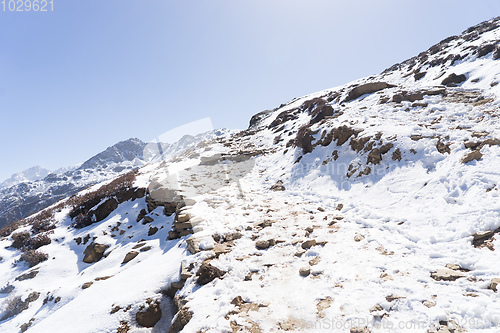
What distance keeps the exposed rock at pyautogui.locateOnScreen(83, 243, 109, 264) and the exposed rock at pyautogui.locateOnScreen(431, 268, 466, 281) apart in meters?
16.8

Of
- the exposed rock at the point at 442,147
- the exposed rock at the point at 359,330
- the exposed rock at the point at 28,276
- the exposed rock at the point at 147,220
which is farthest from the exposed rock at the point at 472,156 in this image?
the exposed rock at the point at 28,276

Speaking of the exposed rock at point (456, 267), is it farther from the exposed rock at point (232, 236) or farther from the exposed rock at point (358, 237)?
the exposed rock at point (232, 236)

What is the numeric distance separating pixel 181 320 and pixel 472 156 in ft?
38.1

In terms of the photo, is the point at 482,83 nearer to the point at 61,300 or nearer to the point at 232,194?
the point at 232,194

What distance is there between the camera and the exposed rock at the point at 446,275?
15.9ft

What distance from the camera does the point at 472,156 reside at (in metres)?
8.31

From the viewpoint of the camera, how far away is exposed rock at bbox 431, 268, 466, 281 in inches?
191

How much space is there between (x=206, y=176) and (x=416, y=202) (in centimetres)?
1643

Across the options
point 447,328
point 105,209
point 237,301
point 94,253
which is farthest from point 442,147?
point 105,209

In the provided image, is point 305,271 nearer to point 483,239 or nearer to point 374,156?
point 483,239

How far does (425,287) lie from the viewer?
4828 mm

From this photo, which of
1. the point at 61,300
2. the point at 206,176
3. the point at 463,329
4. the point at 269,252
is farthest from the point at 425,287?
the point at 206,176

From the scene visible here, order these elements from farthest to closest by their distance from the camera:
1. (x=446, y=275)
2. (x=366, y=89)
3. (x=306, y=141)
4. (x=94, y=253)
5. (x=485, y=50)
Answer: (x=366, y=89) → (x=485, y=50) → (x=306, y=141) → (x=94, y=253) → (x=446, y=275)

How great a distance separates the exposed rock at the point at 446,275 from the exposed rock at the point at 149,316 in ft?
25.2
